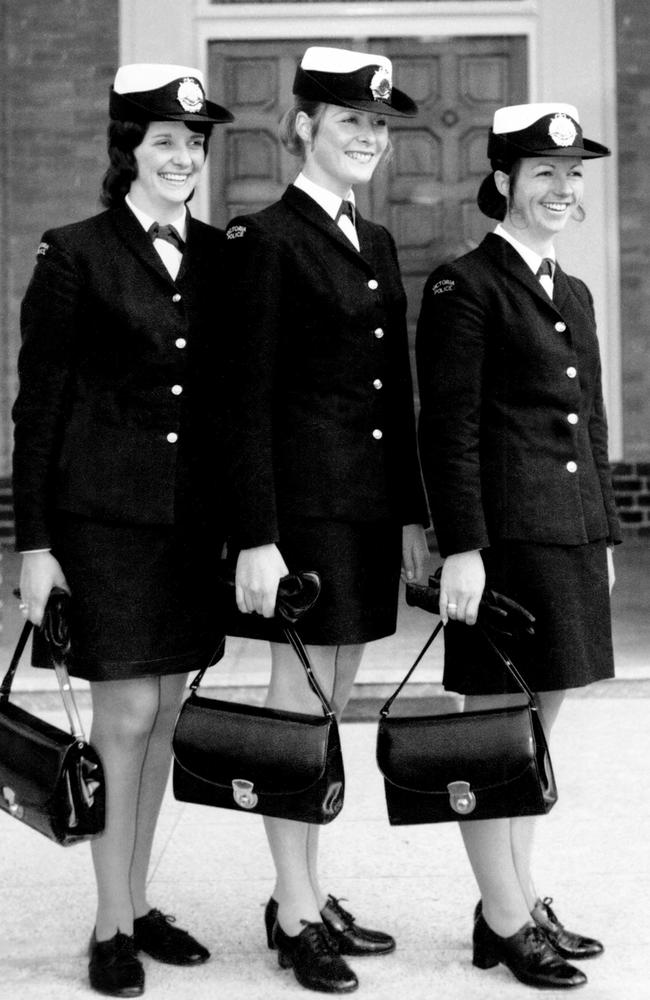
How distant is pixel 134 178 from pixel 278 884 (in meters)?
1.44

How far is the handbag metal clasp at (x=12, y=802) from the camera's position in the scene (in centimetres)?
287

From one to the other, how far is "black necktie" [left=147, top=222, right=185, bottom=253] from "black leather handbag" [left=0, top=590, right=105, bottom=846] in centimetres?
72

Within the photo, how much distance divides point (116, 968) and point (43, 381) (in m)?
1.14

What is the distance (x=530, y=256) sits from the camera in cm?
296

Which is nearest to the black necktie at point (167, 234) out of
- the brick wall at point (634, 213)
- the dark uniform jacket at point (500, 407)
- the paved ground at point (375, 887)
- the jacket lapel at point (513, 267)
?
the dark uniform jacket at point (500, 407)

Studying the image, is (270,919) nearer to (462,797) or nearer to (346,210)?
(462,797)

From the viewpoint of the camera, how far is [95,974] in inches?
115

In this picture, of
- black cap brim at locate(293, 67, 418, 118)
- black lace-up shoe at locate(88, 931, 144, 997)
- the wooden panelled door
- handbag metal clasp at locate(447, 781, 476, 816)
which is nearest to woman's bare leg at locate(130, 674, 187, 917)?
black lace-up shoe at locate(88, 931, 144, 997)

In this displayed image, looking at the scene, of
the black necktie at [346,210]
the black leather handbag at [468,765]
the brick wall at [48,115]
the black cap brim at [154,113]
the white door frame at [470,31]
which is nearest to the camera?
the black leather handbag at [468,765]

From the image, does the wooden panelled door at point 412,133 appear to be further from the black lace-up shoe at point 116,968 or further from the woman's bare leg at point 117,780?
the black lace-up shoe at point 116,968

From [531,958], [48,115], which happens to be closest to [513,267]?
[531,958]

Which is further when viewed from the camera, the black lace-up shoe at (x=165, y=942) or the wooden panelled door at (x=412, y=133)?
the wooden panelled door at (x=412, y=133)

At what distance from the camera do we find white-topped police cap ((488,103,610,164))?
2.88 m

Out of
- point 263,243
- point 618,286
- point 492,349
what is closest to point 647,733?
point 492,349
